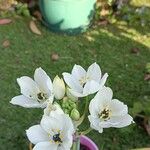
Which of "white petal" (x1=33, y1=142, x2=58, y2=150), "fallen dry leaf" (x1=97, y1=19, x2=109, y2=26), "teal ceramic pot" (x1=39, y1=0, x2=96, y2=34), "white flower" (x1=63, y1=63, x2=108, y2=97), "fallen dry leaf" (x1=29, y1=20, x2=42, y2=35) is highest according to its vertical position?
"white flower" (x1=63, y1=63, x2=108, y2=97)

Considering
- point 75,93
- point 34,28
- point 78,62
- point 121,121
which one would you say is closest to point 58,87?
point 75,93

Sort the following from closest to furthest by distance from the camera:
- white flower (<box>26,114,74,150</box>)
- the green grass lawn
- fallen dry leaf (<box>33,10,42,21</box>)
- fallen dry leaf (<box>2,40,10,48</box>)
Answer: white flower (<box>26,114,74,150</box>)
the green grass lawn
fallen dry leaf (<box>2,40,10,48</box>)
fallen dry leaf (<box>33,10,42,21</box>)

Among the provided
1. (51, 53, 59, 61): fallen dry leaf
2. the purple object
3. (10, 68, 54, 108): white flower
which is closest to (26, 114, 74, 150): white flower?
(10, 68, 54, 108): white flower

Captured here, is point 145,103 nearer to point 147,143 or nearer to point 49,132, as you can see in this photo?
point 147,143

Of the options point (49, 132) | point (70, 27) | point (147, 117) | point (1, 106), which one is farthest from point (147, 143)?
point (49, 132)

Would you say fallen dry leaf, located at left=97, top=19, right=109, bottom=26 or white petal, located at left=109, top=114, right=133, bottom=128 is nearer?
white petal, located at left=109, top=114, right=133, bottom=128

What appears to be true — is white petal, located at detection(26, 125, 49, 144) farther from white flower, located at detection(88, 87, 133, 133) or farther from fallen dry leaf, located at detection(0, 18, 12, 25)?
fallen dry leaf, located at detection(0, 18, 12, 25)
